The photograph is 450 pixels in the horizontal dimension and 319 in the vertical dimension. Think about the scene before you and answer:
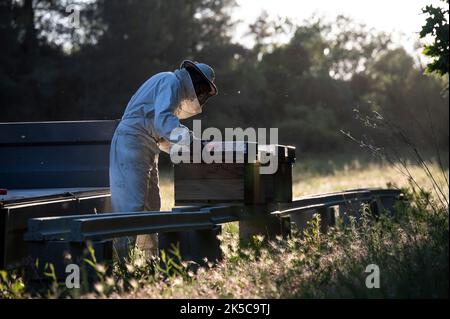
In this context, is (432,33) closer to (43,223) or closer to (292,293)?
(292,293)

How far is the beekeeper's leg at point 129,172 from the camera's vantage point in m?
8.48

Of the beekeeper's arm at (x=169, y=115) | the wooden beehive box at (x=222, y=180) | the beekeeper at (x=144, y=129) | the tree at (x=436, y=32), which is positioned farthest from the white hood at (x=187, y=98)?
the tree at (x=436, y=32)

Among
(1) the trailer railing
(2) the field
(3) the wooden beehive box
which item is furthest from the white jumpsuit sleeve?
(2) the field

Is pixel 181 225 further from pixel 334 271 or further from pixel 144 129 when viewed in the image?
pixel 144 129

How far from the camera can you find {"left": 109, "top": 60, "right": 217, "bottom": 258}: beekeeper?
8.46m

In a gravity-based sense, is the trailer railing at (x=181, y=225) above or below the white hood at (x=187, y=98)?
below

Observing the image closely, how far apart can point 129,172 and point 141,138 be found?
42 cm

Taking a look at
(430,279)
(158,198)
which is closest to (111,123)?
(158,198)

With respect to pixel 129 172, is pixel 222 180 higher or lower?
lower

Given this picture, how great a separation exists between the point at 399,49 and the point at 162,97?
64.6m

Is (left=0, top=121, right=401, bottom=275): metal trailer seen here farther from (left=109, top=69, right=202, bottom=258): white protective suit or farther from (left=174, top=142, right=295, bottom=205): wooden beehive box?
(left=109, top=69, right=202, bottom=258): white protective suit

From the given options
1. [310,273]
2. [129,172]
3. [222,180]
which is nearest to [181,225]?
[222,180]

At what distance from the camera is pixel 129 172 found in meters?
8.49

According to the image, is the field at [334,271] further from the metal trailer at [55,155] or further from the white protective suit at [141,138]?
the metal trailer at [55,155]
